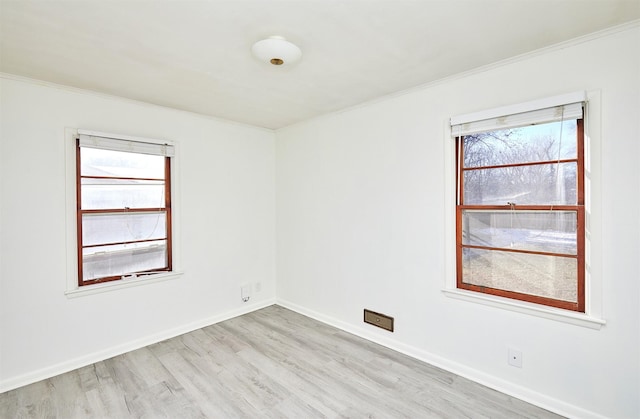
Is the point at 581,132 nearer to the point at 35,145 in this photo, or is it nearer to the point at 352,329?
the point at 352,329

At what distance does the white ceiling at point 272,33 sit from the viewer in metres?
1.68

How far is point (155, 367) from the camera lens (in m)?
2.77

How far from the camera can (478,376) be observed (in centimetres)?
249

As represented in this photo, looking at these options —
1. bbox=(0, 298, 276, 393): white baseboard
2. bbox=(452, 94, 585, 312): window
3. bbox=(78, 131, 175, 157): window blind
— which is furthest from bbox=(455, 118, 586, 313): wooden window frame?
bbox=(78, 131, 175, 157): window blind

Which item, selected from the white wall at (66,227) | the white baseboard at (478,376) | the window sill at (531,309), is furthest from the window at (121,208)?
the window sill at (531,309)

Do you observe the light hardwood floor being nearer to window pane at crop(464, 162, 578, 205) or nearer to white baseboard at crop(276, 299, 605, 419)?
white baseboard at crop(276, 299, 605, 419)

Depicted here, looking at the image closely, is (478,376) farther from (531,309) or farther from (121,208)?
(121,208)

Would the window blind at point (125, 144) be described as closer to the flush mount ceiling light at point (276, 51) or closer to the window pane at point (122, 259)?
the window pane at point (122, 259)

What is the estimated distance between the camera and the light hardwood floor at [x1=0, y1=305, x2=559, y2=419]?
7.21ft

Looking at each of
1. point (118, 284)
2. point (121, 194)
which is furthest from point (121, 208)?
point (118, 284)

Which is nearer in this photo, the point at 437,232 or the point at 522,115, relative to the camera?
the point at 522,115

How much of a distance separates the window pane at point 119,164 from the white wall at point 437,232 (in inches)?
62.6

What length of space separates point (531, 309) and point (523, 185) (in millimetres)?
898

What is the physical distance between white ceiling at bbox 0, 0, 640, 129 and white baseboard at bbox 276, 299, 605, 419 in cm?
242
